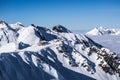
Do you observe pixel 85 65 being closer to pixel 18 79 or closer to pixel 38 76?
pixel 38 76

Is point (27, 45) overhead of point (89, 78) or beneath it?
overhead

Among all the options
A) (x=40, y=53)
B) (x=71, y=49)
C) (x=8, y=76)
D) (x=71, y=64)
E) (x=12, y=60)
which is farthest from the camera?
(x=71, y=49)

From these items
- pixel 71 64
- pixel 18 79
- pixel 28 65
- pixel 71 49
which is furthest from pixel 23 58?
pixel 71 49

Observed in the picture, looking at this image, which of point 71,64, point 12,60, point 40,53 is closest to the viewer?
point 12,60

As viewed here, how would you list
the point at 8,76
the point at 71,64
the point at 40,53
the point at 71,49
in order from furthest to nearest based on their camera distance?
1. the point at 71,49
2. the point at 71,64
3. the point at 40,53
4. the point at 8,76

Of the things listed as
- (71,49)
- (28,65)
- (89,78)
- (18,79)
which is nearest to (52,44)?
(71,49)

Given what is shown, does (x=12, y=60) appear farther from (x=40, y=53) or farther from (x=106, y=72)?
(x=106, y=72)

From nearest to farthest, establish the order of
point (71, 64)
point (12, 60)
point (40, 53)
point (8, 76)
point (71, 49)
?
point (8, 76)
point (12, 60)
point (40, 53)
point (71, 64)
point (71, 49)

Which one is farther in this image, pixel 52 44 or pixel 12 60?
pixel 52 44

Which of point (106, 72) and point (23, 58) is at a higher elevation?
point (23, 58)
